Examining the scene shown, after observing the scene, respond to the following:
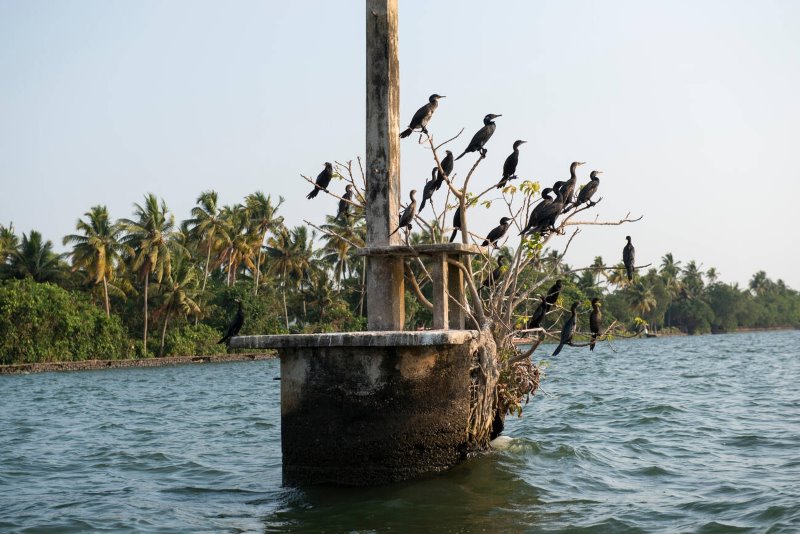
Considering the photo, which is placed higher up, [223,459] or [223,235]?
[223,235]

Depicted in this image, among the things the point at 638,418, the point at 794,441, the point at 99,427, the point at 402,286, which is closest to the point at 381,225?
the point at 402,286

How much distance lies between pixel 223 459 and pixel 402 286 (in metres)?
4.40

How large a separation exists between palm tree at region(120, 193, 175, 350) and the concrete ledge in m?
42.0

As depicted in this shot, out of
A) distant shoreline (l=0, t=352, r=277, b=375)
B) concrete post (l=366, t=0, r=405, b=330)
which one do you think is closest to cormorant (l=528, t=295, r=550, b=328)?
concrete post (l=366, t=0, r=405, b=330)

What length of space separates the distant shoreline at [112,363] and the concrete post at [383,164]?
1556 inches

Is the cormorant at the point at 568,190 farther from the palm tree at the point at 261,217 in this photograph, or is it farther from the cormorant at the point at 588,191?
the palm tree at the point at 261,217

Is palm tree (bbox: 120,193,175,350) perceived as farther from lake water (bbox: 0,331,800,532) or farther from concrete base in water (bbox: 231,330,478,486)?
concrete base in water (bbox: 231,330,478,486)

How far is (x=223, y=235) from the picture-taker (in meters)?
54.4

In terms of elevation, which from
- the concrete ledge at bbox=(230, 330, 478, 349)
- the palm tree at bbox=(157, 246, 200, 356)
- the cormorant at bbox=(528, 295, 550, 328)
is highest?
the palm tree at bbox=(157, 246, 200, 356)

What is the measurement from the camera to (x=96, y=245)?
47125 mm

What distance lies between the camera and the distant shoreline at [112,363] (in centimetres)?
4512

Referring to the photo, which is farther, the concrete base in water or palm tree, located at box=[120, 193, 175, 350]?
palm tree, located at box=[120, 193, 175, 350]

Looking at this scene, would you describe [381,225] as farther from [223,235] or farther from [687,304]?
[687,304]

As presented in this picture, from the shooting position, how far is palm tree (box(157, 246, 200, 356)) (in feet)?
171
